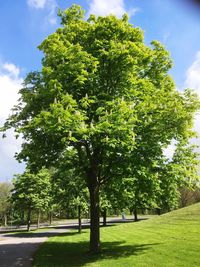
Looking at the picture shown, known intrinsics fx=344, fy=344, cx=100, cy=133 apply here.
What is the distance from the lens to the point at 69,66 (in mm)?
17734

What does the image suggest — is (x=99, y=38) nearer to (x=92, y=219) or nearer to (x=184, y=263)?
(x=92, y=219)

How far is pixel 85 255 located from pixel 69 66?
10472 mm

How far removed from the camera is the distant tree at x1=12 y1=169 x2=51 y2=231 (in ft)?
170

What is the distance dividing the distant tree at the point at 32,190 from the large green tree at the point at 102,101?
3137cm

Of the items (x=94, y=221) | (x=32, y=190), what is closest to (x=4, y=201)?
(x=32, y=190)

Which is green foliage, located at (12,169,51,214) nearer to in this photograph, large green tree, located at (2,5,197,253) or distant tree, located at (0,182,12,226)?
large green tree, located at (2,5,197,253)

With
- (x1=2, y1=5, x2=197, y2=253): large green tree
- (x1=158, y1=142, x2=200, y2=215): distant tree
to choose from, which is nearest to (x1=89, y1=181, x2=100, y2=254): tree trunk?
(x1=2, y1=5, x2=197, y2=253): large green tree

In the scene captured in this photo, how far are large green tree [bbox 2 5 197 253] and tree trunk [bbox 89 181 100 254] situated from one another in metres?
0.06

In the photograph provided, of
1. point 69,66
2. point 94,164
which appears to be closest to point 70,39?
point 69,66

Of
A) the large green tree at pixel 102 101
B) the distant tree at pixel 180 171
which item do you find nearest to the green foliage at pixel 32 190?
the large green tree at pixel 102 101

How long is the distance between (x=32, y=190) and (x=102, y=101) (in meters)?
36.4

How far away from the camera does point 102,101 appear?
18562 mm

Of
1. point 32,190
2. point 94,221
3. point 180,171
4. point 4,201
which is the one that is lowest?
point 94,221

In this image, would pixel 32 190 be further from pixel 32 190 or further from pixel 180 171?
pixel 180 171
